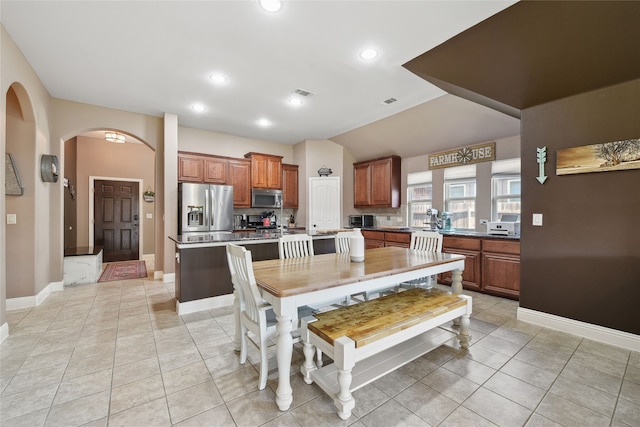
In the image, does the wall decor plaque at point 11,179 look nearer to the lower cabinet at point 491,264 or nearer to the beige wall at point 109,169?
the beige wall at point 109,169

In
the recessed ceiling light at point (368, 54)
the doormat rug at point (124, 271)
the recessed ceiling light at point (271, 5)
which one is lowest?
the doormat rug at point (124, 271)

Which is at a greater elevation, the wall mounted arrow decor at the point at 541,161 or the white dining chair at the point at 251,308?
the wall mounted arrow decor at the point at 541,161

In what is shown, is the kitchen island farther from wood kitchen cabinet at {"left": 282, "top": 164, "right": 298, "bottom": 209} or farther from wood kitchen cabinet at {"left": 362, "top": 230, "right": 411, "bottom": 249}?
wood kitchen cabinet at {"left": 282, "top": 164, "right": 298, "bottom": 209}

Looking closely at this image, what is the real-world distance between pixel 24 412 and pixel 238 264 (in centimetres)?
149

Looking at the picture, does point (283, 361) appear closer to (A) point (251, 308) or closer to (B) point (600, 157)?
(A) point (251, 308)

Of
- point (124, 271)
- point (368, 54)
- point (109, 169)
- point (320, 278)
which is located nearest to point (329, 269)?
point (320, 278)

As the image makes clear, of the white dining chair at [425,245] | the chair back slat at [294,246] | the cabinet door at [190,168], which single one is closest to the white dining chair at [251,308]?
the chair back slat at [294,246]

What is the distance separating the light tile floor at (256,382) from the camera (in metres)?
1.60

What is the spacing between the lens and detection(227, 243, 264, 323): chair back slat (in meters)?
1.79

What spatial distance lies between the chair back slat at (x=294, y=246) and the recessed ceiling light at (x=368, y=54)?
2033 millimetres

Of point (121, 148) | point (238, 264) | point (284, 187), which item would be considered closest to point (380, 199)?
point (284, 187)

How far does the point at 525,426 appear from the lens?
1527 millimetres

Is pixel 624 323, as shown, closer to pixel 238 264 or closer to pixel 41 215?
pixel 238 264

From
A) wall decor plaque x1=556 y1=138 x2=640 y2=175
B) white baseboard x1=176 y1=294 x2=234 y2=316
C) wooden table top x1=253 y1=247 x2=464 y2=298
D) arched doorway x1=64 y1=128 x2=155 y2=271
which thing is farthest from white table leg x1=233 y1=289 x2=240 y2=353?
arched doorway x1=64 y1=128 x2=155 y2=271
